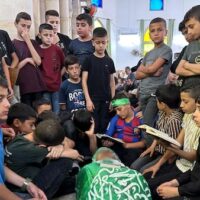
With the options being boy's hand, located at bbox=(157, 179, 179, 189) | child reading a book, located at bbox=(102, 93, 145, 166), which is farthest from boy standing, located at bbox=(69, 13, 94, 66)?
boy's hand, located at bbox=(157, 179, 179, 189)

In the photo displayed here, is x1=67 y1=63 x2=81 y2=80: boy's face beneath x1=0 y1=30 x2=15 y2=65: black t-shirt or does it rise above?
beneath

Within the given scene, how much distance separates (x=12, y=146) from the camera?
237 centimetres

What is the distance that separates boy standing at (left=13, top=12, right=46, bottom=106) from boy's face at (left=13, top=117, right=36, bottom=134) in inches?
53.4

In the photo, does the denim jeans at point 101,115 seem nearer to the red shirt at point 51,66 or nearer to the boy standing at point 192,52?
the red shirt at point 51,66

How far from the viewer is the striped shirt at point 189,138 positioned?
8.75ft

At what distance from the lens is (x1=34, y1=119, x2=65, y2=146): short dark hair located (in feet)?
7.88

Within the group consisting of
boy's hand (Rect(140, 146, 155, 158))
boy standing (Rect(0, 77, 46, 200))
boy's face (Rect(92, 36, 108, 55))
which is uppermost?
boy's face (Rect(92, 36, 108, 55))

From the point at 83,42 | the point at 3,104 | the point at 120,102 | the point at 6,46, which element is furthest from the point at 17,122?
the point at 83,42

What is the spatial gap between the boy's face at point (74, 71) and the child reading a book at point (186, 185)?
1.87 metres

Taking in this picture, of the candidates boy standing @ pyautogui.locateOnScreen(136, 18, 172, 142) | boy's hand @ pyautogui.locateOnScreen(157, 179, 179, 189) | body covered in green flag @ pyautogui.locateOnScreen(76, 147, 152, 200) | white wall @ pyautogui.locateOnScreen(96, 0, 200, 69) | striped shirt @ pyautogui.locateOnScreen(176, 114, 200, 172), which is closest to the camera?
body covered in green flag @ pyautogui.locateOnScreen(76, 147, 152, 200)

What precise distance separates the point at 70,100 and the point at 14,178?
1868 millimetres

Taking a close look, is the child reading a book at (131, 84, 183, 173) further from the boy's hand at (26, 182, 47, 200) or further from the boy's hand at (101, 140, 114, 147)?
the boy's hand at (26, 182, 47, 200)

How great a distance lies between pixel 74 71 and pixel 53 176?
6.25 ft

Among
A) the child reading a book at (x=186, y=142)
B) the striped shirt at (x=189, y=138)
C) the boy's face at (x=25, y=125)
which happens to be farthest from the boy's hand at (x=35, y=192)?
the striped shirt at (x=189, y=138)
